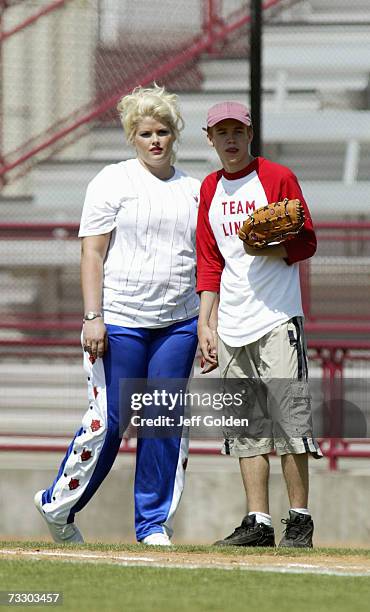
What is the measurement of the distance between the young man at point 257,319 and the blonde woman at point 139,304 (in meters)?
0.14

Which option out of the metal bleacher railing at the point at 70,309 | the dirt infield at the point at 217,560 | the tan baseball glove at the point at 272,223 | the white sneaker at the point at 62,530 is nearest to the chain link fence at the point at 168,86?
the metal bleacher railing at the point at 70,309

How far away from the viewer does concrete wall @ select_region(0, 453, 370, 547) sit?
25.1ft

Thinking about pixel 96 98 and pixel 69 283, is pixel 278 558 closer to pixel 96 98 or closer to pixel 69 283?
pixel 69 283

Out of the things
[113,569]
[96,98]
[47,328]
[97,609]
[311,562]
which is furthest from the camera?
[96,98]

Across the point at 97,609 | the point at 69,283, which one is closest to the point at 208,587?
the point at 97,609

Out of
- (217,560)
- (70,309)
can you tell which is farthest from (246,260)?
(70,309)

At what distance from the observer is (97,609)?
3.48 m

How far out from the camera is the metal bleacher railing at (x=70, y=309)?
7984mm

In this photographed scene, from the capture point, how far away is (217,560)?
444 cm

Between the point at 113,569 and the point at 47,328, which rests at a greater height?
the point at 47,328

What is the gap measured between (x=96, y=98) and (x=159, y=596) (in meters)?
8.22

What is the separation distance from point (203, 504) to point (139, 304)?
3.03 m

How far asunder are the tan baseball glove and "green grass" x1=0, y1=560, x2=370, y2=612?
119 cm

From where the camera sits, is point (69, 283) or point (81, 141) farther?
point (81, 141)
